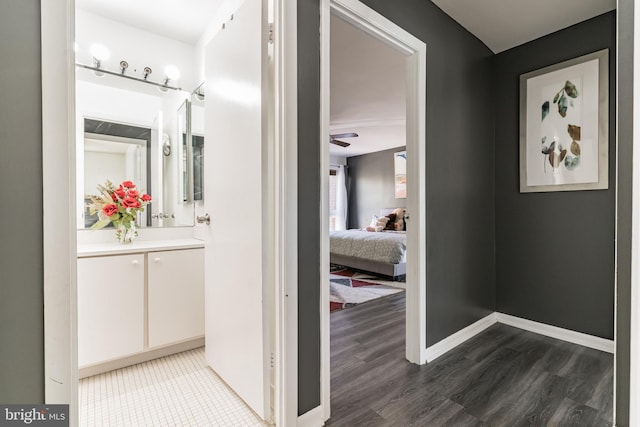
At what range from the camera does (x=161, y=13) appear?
2.16m

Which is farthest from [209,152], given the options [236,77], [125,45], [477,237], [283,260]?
[477,237]

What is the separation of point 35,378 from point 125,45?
96.4 inches

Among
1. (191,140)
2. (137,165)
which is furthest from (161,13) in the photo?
(137,165)

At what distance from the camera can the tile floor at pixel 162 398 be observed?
141 cm

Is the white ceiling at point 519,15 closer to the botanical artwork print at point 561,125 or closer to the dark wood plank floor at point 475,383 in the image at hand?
the botanical artwork print at point 561,125

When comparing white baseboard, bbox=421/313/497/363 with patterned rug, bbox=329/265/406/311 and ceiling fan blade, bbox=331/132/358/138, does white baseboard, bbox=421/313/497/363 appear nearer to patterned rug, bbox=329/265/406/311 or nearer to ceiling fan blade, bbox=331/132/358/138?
patterned rug, bbox=329/265/406/311

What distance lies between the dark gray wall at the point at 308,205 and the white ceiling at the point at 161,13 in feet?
3.92

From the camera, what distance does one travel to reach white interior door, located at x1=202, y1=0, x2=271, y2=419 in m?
1.36

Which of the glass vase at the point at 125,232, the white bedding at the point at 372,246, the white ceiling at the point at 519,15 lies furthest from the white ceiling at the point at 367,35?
the white bedding at the point at 372,246

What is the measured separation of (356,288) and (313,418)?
251 centimetres

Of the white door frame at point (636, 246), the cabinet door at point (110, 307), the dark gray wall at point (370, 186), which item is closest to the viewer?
the white door frame at point (636, 246)

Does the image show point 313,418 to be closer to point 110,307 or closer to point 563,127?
point 110,307

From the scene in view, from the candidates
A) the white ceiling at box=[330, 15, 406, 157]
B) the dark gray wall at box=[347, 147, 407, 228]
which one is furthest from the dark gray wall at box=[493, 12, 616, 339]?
the dark gray wall at box=[347, 147, 407, 228]

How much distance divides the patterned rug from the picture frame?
195 cm
